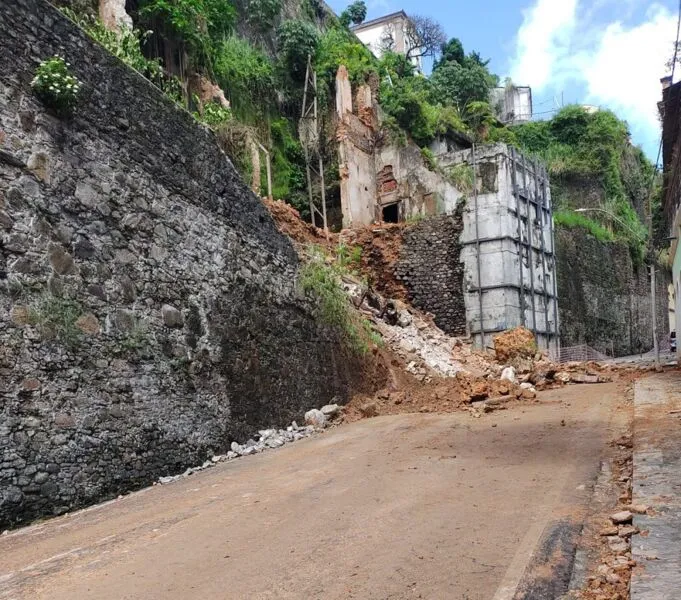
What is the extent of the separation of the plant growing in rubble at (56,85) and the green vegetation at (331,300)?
16.4 feet

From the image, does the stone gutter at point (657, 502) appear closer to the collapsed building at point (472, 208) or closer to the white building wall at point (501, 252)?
the white building wall at point (501, 252)

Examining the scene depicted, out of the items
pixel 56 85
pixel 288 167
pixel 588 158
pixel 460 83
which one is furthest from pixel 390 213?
pixel 56 85

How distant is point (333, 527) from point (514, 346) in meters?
13.0

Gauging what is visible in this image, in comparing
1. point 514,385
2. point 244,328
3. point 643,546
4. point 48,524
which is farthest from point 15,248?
point 514,385

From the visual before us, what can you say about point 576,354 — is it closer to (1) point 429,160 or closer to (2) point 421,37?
(1) point 429,160

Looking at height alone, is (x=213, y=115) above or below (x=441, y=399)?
above

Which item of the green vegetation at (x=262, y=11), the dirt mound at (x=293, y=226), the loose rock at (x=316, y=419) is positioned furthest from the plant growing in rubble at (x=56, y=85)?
the green vegetation at (x=262, y=11)

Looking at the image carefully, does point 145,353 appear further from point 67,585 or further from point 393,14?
point 393,14

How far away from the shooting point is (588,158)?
30969 mm

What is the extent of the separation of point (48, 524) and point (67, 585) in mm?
1766

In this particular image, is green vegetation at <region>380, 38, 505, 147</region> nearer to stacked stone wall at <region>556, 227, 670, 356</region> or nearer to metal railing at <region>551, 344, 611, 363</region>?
stacked stone wall at <region>556, 227, 670, 356</region>

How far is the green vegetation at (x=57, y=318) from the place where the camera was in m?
5.90

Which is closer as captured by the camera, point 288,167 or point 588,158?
point 288,167

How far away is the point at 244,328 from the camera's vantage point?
897cm
